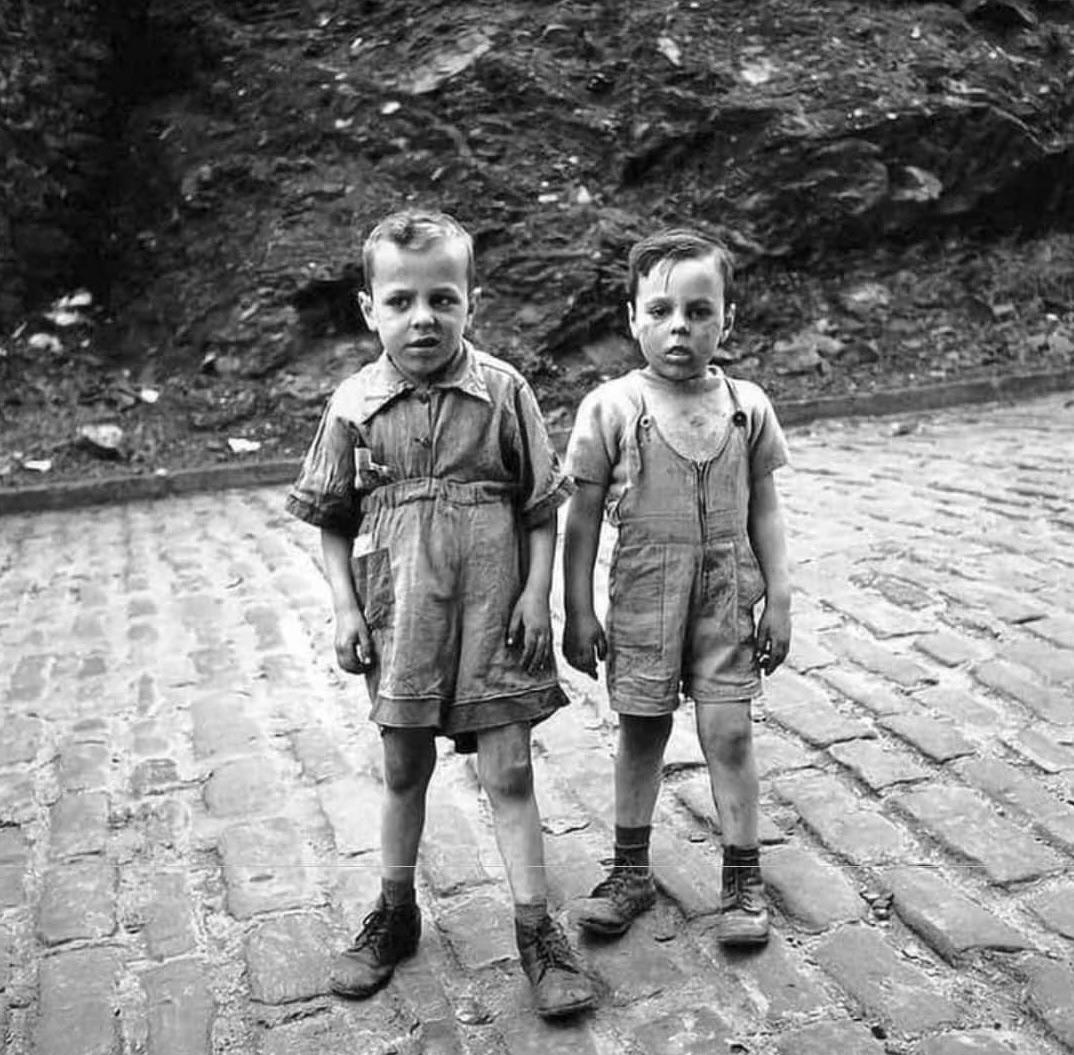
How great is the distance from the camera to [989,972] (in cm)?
235

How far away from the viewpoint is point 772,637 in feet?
8.35

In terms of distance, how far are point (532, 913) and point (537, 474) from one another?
2.73 ft

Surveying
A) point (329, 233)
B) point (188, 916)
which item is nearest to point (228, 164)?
point (329, 233)

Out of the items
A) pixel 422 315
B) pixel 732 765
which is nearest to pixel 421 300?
pixel 422 315

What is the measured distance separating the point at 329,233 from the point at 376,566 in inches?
343

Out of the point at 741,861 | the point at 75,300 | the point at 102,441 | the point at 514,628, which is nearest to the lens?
the point at 514,628

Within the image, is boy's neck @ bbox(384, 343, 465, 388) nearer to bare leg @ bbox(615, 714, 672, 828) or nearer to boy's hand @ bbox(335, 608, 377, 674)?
boy's hand @ bbox(335, 608, 377, 674)

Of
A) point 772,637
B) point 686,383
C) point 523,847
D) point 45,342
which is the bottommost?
point 523,847

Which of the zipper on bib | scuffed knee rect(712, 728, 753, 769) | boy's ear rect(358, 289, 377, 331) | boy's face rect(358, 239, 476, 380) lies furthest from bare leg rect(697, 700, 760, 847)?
boy's ear rect(358, 289, 377, 331)

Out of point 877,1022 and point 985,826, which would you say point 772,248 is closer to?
point 985,826

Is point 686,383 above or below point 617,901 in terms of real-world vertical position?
above

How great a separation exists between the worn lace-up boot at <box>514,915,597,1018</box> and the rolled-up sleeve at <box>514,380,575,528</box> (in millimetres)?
777

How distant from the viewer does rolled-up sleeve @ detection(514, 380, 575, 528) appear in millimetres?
2461

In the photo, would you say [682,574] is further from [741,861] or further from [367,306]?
[367,306]
